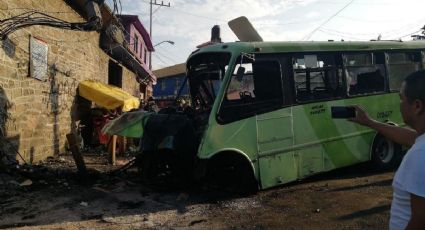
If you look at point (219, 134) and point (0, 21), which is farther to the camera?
point (0, 21)

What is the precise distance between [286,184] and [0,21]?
6.64 meters

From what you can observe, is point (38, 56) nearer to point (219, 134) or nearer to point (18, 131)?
point (18, 131)

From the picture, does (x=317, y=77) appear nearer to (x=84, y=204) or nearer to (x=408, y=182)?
(x=84, y=204)

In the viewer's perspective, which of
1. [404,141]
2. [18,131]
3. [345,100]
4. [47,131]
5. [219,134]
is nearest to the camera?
[404,141]

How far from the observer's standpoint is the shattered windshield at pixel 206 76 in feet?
26.7

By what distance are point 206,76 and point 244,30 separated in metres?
1.33

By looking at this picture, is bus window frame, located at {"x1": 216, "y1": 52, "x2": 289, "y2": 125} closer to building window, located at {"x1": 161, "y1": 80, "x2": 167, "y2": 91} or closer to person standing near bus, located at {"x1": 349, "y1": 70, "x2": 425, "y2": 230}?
person standing near bus, located at {"x1": 349, "y1": 70, "x2": 425, "y2": 230}

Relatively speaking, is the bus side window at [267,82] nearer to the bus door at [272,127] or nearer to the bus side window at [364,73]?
the bus door at [272,127]

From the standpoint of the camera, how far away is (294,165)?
8359 mm

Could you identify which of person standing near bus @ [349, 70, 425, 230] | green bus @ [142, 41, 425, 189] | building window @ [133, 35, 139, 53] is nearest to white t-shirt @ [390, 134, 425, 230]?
person standing near bus @ [349, 70, 425, 230]

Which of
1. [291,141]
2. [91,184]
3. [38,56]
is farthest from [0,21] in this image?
[291,141]

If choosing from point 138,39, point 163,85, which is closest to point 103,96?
point 138,39

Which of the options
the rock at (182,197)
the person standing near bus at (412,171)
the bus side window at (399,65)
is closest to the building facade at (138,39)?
the bus side window at (399,65)

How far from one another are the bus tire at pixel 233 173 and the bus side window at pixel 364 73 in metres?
3.24
